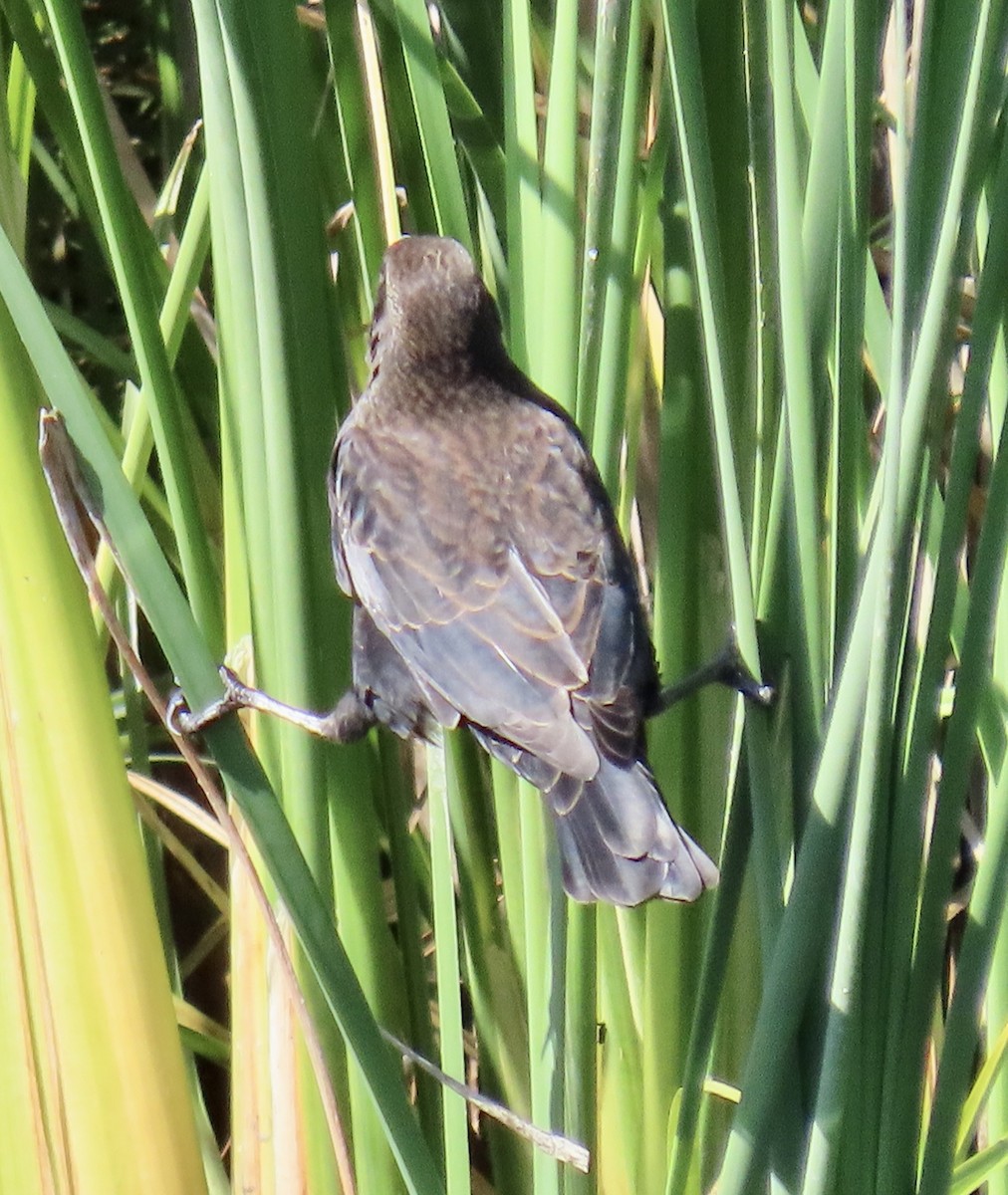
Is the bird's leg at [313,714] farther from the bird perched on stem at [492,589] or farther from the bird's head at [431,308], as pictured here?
the bird's head at [431,308]

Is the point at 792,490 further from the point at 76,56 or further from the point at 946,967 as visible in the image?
the point at 946,967

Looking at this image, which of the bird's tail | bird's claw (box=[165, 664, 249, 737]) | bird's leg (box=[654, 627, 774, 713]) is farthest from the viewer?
bird's leg (box=[654, 627, 774, 713])

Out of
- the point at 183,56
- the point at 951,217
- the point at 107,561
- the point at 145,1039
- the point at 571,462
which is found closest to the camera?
the point at 951,217

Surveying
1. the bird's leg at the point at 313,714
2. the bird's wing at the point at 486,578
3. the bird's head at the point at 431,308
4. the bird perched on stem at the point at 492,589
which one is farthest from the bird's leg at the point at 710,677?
the bird's head at the point at 431,308

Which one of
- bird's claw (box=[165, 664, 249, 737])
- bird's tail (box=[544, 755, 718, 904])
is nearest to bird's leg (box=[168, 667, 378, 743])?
bird's claw (box=[165, 664, 249, 737])

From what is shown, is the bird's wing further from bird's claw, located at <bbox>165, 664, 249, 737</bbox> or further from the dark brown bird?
bird's claw, located at <bbox>165, 664, 249, 737</bbox>

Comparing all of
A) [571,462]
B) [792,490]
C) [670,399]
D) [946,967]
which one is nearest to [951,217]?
[792,490]
